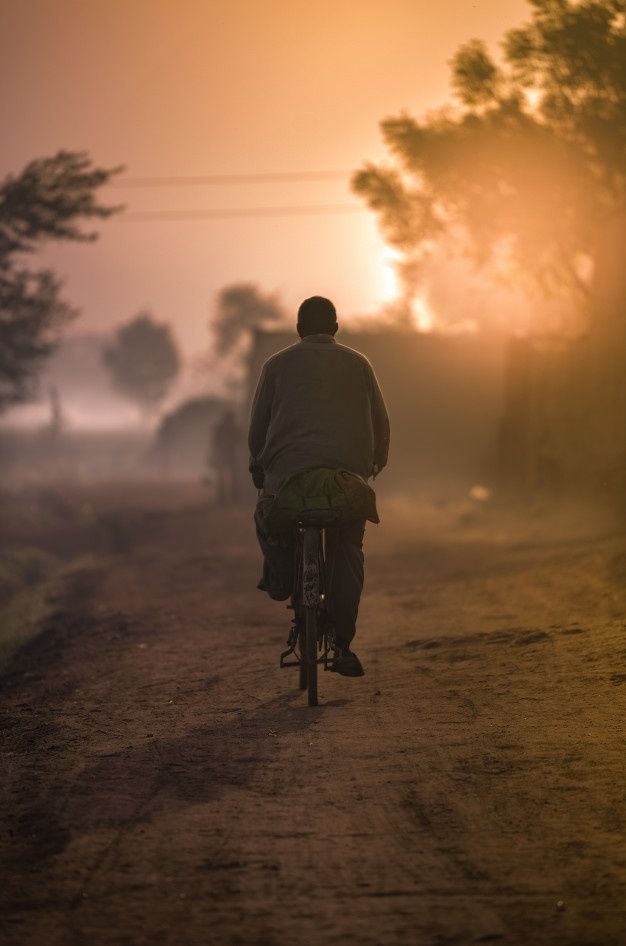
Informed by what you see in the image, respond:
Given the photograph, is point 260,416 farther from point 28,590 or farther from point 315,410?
point 28,590

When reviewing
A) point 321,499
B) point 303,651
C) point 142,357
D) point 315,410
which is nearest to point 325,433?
point 315,410

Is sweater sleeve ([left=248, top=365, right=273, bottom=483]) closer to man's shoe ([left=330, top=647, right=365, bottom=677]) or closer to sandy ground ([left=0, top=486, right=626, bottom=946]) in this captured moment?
man's shoe ([left=330, top=647, right=365, bottom=677])

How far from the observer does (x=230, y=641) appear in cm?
885

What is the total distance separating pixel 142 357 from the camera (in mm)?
136750

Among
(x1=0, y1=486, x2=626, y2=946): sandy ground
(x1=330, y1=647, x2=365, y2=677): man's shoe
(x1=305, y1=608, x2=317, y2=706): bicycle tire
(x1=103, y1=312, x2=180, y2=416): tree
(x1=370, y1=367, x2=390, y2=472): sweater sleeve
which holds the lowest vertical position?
(x1=0, y1=486, x2=626, y2=946): sandy ground

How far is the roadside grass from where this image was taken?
11.0 meters

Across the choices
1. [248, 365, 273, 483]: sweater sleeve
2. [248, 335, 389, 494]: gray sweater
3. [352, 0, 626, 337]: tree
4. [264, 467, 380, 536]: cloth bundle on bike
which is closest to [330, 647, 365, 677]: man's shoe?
[264, 467, 380, 536]: cloth bundle on bike

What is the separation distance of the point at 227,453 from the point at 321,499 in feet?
80.9

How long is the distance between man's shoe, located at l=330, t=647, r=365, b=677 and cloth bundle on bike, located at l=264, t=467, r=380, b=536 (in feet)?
2.52

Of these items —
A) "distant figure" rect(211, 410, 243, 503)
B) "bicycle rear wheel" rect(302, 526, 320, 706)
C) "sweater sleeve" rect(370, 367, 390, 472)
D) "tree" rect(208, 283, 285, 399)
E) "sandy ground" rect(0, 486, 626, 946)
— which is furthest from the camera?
"tree" rect(208, 283, 285, 399)

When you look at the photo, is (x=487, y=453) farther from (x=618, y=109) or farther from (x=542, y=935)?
(x=542, y=935)

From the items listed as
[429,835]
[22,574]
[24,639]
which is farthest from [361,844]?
[22,574]

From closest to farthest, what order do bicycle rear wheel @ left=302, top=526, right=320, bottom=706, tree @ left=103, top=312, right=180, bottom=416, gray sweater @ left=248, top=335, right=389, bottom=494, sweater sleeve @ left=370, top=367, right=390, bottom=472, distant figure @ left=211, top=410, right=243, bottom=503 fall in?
bicycle rear wheel @ left=302, top=526, right=320, bottom=706
gray sweater @ left=248, top=335, right=389, bottom=494
sweater sleeve @ left=370, top=367, right=390, bottom=472
distant figure @ left=211, top=410, right=243, bottom=503
tree @ left=103, top=312, right=180, bottom=416

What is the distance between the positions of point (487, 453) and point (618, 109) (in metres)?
13.6
